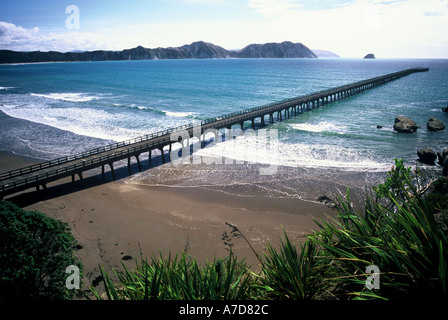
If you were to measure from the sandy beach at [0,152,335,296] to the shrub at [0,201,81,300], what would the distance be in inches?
115

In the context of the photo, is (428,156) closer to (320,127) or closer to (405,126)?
(405,126)

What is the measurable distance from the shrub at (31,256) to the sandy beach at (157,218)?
292 centimetres

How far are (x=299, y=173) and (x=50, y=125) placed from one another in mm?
42202

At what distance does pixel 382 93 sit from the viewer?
83.4 m

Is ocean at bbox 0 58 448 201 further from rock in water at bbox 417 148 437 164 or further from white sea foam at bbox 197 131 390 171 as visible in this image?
rock in water at bbox 417 148 437 164

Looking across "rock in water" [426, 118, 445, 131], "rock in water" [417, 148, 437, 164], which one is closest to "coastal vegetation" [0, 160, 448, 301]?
"rock in water" [417, 148, 437, 164]

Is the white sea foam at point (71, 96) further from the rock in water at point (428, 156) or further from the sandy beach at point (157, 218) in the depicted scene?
the rock in water at point (428, 156)

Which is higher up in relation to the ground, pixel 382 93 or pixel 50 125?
pixel 382 93

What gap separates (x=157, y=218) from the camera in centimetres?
2181

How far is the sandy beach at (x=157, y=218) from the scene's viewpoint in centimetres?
1802

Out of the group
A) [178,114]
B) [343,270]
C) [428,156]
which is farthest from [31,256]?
[178,114]

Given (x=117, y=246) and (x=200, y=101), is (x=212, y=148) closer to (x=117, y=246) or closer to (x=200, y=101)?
(x=117, y=246)

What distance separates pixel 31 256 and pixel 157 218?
10.2m

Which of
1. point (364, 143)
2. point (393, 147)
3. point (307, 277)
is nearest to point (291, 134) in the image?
point (364, 143)
